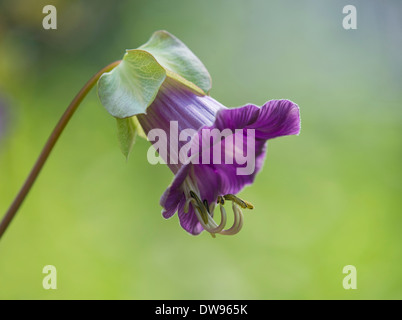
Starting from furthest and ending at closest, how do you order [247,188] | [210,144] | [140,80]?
[247,188]
[140,80]
[210,144]

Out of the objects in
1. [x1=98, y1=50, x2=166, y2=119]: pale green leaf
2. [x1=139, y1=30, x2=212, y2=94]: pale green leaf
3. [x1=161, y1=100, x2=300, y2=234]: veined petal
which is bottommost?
[x1=161, y1=100, x2=300, y2=234]: veined petal

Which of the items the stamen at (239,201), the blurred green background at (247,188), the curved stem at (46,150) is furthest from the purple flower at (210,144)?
the blurred green background at (247,188)

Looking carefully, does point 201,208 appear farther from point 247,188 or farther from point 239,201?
point 247,188

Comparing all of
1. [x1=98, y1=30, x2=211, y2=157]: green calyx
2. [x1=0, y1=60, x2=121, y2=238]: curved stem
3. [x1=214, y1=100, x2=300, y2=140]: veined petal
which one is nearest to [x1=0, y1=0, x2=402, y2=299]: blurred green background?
[x1=0, y1=60, x2=121, y2=238]: curved stem

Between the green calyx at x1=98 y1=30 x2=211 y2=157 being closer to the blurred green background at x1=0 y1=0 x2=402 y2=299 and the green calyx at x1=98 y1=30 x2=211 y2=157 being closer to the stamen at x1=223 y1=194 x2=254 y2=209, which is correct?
the stamen at x1=223 y1=194 x2=254 y2=209

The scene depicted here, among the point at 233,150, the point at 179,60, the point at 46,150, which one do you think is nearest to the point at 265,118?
the point at 233,150

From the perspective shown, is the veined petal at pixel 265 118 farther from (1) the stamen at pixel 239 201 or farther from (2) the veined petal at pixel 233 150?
(1) the stamen at pixel 239 201

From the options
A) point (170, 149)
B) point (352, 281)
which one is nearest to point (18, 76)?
point (352, 281)
